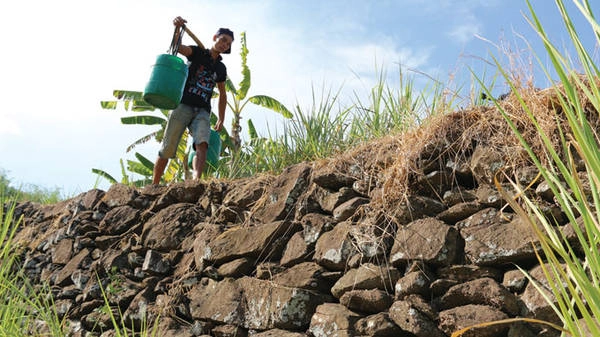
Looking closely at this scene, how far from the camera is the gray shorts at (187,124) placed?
5762mm

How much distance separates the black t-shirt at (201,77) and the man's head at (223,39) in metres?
0.13

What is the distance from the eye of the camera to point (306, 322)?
3.60 metres

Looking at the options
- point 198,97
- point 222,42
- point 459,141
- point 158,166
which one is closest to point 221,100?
point 198,97

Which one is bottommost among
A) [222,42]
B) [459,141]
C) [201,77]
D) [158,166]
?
[459,141]

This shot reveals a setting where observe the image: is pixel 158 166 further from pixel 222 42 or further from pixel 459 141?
pixel 459 141

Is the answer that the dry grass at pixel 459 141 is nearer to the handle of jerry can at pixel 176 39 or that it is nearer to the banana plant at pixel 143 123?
the handle of jerry can at pixel 176 39

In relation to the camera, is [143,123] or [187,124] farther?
[143,123]

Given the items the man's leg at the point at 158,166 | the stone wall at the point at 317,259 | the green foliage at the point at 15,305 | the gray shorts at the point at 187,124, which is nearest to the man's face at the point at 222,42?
the gray shorts at the point at 187,124

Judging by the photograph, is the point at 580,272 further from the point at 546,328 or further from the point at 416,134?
the point at 416,134

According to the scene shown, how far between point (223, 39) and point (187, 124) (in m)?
0.91

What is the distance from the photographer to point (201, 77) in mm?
5871

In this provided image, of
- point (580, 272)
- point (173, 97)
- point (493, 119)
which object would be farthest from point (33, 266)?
point (580, 272)

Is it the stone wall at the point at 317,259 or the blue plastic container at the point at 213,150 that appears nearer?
the stone wall at the point at 317,259

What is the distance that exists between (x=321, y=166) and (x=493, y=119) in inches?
51.8
